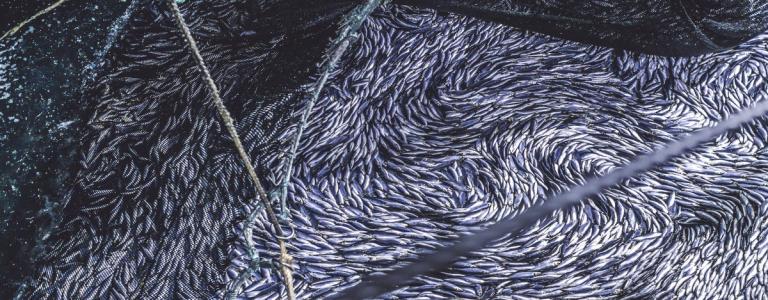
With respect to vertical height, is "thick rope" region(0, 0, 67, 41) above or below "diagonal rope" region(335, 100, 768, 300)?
above

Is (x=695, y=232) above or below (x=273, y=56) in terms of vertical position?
below

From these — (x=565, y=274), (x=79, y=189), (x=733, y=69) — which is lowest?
(x=565, y=274)

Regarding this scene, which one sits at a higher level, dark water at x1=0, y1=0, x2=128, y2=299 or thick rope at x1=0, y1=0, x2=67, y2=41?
thick rope at x1=0, y1=0, x2=67, y2=41

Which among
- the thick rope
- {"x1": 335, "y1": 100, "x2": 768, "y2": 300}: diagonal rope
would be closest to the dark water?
the thick rope

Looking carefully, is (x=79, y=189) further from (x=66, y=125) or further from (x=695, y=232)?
(x=695, y=232)

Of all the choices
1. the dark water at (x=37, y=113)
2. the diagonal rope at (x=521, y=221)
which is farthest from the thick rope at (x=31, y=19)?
the diagonal rope at (x=521, y=221)

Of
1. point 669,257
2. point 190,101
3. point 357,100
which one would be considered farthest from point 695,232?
point 190,101

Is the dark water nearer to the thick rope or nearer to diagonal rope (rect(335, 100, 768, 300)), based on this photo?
the thick rope
